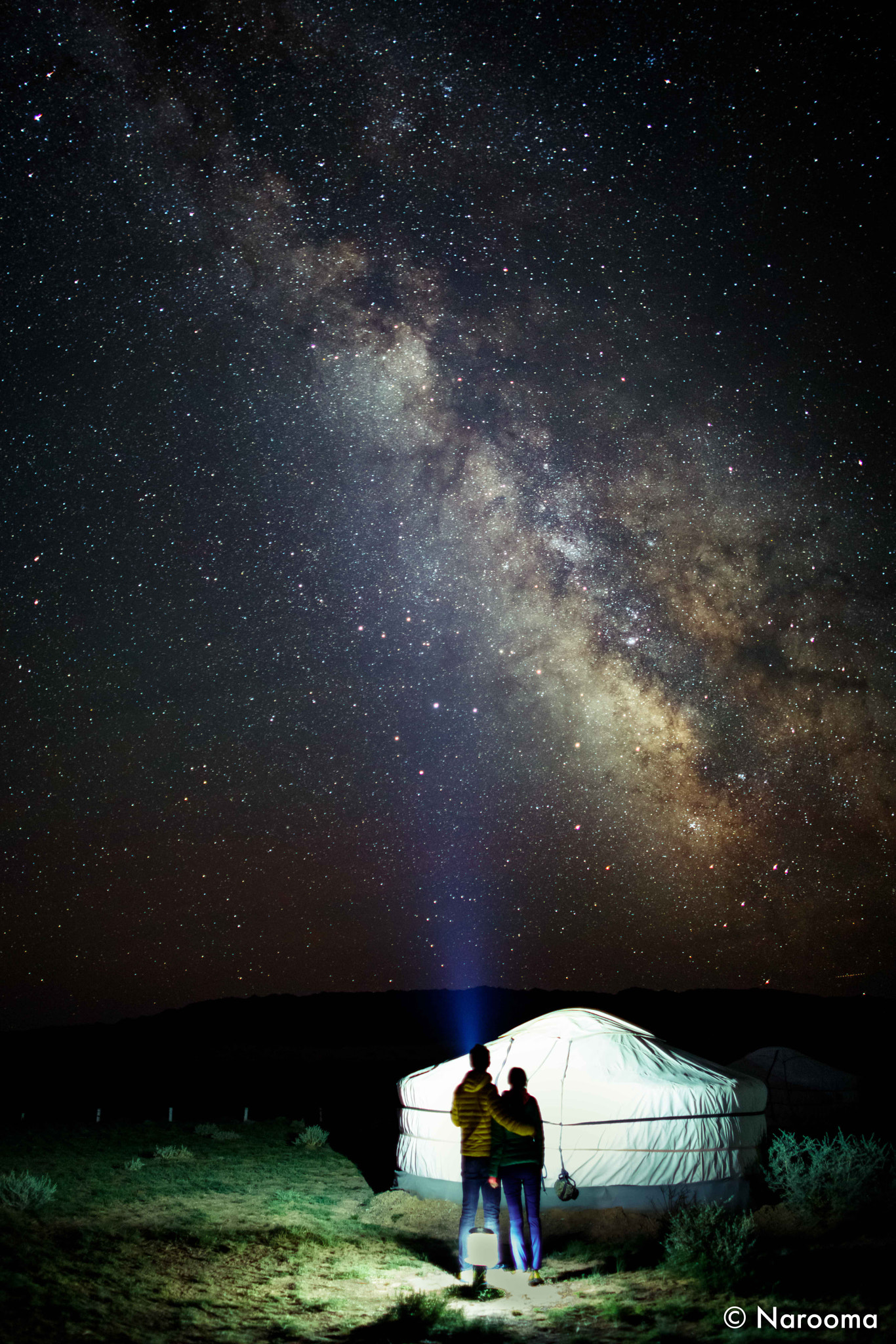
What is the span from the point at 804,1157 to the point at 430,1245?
17.7ft

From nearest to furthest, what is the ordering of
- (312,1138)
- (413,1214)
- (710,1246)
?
(710,1246) → (413,1214) → (312,1138)

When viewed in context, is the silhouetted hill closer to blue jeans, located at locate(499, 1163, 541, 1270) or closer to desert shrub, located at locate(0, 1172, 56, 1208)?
desert shrub, located at locate(0, 1172, 56, 1208)

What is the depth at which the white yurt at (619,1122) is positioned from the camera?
920 centimetres

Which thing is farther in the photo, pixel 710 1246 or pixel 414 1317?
pixel 710 1246

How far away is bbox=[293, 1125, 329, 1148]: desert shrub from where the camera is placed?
15.4m

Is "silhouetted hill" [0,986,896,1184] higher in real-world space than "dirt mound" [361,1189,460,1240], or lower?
lower

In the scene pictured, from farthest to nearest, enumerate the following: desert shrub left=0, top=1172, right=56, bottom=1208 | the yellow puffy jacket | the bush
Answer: desert shrub left=0, top=1172, right=56, bottom=1208
the bush
the yellow puffy jacket

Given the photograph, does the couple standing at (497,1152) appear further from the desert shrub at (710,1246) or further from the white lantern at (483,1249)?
the desert shrub at (710,1246)

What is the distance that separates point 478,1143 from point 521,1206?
0.64m

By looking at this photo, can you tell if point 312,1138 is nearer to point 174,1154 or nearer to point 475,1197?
point 174,1154

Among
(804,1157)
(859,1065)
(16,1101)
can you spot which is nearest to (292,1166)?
(804,1157)

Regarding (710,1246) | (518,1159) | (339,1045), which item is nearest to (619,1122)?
(710,1246)

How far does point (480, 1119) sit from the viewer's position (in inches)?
258

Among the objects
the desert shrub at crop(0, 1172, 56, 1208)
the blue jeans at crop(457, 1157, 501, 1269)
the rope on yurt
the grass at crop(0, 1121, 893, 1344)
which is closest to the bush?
the grass at crop(0, 1121, 893, 1344)
